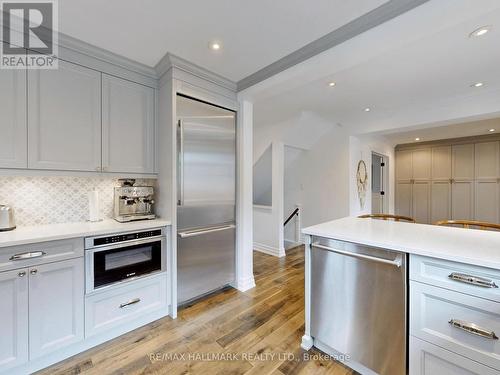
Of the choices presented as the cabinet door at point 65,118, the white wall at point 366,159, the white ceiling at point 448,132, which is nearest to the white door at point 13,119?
the cabinet door at point 65,118

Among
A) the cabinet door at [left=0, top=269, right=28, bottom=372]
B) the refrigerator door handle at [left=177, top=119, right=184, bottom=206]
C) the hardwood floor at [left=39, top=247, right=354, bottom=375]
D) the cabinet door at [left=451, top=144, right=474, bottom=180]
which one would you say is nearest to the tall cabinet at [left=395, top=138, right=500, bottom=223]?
the cabinet door at [left=451, top=144, right=474, bottom=180]

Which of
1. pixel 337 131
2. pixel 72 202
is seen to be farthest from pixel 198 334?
pixel 337 131

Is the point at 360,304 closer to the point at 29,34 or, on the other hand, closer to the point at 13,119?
the point at 13,119

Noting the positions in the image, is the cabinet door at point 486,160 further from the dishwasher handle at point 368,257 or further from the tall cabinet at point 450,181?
the dishwasher handle at point 368,257

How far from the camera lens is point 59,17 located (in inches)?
63.0

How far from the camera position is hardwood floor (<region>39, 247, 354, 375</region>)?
1.57 m

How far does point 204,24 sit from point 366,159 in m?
4.44

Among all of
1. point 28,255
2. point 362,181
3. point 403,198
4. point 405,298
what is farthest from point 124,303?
point 403,198

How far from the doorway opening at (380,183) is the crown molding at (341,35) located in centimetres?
475

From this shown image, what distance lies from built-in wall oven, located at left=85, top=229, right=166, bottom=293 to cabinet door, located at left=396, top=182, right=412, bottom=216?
660cm

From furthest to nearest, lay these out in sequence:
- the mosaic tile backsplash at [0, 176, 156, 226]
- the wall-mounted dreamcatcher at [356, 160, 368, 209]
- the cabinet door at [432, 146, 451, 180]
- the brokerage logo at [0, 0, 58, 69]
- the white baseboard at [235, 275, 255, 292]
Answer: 1. the cabinet door at [432, 146, 451, 180]
2. the wall-mounted dreamcatcher at [356, 160, 368, 209]
3. the white baseboard at [235, 275, 255, 292]
4. the mosaic tile backsplash at [0, 176, 156, 226]
5. the brokerage logo at [0, 0, 58, 69]

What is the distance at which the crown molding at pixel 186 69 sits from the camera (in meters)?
2.08

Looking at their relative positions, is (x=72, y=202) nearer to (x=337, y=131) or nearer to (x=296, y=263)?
(x=296, y=263)

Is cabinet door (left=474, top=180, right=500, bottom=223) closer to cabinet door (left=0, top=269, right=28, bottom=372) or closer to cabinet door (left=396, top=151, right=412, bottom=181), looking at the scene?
cabinet door (left=396, top=151, right=412, bottom=181)
